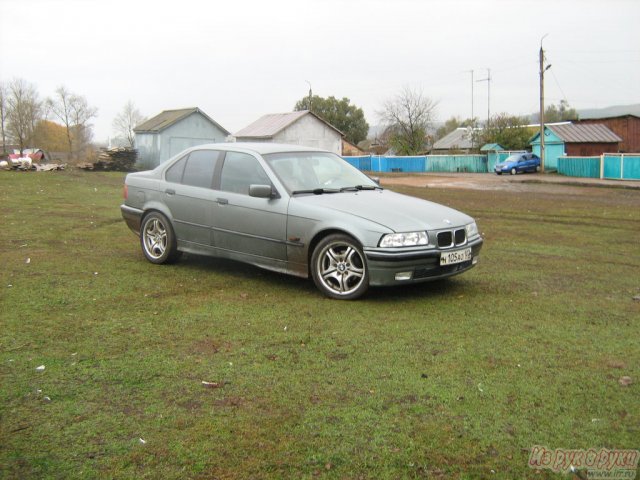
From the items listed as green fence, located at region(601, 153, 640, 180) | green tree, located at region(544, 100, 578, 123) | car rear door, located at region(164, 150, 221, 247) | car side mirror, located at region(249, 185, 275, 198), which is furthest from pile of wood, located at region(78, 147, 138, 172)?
green tree, located at region(544, 100, 578, 123)

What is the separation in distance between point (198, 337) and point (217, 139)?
40689 millimetres

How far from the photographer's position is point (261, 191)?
21.7 ft

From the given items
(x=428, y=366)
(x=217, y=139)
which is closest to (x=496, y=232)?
(x=428, y=366)

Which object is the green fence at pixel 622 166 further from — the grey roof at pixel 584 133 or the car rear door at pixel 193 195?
the car rear door at pixel 193 195

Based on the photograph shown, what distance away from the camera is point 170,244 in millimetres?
7660

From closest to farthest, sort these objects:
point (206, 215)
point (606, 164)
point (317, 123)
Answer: point (206, 215), point (606, 164), point (317, 123)

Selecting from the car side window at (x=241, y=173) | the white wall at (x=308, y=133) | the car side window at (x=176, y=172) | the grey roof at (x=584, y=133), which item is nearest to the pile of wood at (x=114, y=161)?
the white wall at (x=308, y=133)

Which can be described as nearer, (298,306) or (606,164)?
(298,306)

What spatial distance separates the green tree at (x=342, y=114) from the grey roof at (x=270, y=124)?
65.0 feet

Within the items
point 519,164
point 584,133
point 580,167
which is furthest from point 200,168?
point 584,133

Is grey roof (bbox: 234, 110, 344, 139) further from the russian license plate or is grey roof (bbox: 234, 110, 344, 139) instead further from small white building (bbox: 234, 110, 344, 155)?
the russian license plate

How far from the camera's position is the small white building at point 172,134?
40906 mm

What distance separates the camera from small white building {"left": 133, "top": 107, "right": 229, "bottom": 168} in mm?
40906

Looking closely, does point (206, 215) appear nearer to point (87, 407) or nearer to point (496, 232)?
point (87, 407)
